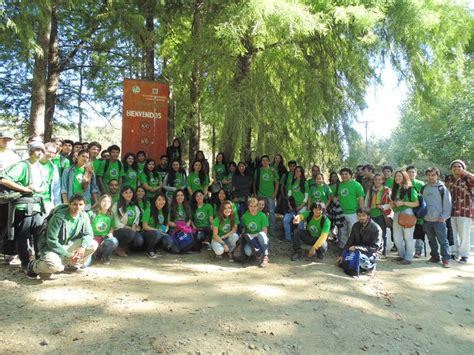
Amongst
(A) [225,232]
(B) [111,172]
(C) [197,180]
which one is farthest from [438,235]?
(B) [111,172]

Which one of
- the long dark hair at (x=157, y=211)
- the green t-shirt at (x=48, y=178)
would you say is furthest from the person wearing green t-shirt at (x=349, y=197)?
the green t-shirt at (x=48, y=178)

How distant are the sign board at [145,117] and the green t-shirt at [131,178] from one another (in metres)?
1.31

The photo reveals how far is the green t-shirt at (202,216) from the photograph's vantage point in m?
6.48

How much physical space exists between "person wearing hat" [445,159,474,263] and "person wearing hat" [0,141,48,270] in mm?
6534

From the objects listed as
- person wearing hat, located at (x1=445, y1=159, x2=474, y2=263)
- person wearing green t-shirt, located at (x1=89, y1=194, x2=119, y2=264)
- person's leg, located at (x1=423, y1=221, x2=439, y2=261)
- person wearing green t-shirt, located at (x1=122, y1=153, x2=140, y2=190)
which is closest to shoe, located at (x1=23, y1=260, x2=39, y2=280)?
person wearing green t-shirt, located at (x1=89, y1=194, x2=119, y2=264)

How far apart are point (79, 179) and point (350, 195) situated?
4603mm

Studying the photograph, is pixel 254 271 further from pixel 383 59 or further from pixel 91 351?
pixel 383 59

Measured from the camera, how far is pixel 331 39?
680cm

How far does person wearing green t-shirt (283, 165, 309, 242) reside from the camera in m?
7.11

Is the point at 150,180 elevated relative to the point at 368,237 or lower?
elevated

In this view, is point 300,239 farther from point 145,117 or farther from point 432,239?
point 145,117

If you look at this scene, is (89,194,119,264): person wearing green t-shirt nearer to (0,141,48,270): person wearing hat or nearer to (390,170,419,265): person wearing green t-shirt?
(0,141,48,270): person wearing hat

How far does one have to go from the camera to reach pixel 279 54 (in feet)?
24.0

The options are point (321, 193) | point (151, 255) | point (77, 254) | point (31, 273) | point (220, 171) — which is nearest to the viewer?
point (31, 273)
